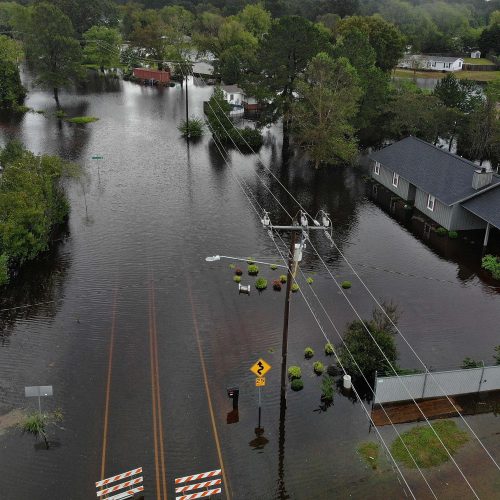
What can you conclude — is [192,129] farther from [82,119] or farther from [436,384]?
[436,384]

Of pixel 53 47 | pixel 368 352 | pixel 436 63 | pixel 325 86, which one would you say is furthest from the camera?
pixel 436 63

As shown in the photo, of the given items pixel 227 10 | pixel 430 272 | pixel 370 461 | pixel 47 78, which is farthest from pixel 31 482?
pixel 227 10

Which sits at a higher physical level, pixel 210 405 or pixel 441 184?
pixel 441 184

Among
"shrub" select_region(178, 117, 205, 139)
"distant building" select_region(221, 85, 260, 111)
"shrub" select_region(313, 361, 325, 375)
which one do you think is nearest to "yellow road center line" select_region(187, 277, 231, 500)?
"shrub" select_region(313, 361, 325, 375)

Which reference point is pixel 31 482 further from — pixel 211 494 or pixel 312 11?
pixel 312 11

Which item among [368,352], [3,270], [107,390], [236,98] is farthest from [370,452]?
[236,98]

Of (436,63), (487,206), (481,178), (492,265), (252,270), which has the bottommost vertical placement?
(252,270)

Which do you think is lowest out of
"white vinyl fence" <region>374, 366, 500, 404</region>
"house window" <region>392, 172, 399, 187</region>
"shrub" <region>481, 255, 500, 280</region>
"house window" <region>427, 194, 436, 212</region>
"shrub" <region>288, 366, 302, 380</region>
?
"shrub" <region>288, 366, 302, 380</region>

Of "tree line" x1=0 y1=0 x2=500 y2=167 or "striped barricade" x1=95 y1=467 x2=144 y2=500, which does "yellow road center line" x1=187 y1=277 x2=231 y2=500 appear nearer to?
"striped barricade" x1=95 y1=467 x2=144 y2=500
